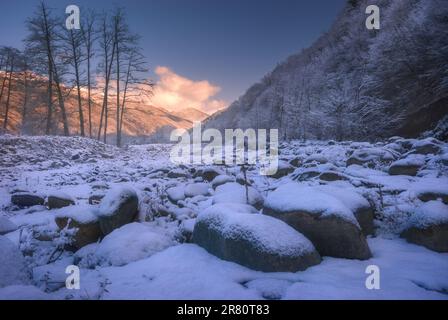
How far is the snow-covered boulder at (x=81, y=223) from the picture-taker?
5.29 m

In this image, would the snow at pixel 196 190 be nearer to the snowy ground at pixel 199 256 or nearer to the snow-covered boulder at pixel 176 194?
the snowy ground at pixel 199 256

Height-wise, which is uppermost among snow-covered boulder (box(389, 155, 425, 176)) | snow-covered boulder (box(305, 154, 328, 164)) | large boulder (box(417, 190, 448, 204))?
snow-covered boulder (box(305, 154, 328, 164))

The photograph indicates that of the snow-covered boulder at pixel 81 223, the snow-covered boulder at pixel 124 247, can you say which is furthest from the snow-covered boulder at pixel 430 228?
the snow-covered boulder at pixel 81 223

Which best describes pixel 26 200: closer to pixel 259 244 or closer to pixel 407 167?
pixel 259 244

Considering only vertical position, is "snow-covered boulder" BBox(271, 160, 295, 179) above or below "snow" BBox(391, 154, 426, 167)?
below

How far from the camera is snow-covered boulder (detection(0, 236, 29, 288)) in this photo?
330 cm

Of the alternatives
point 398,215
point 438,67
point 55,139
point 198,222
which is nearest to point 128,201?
point 198,222

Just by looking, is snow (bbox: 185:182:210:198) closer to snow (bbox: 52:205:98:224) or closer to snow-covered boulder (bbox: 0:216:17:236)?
snow (bbox: 52:205:98:224)

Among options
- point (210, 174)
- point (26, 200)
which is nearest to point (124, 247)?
point (26, 200)

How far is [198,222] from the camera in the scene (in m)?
4.76

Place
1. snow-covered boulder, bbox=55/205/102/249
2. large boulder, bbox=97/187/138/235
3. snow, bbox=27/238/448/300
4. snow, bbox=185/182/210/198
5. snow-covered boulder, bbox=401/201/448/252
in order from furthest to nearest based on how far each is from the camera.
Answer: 1. snow, bbox=185/182/210/198
2. large boulder, bbox=97/187/138/235
3. snow-covered boulder, bbox=55/205/102/249
4. snow-covered boulder, bbox=401/201/448/252
5. snow, bbox=27/238/448/300

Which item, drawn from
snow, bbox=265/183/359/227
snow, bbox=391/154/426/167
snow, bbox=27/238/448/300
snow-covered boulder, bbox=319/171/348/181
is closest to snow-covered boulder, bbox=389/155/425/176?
snow, bbox=391/154/426/167

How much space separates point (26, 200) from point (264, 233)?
6.79 m
